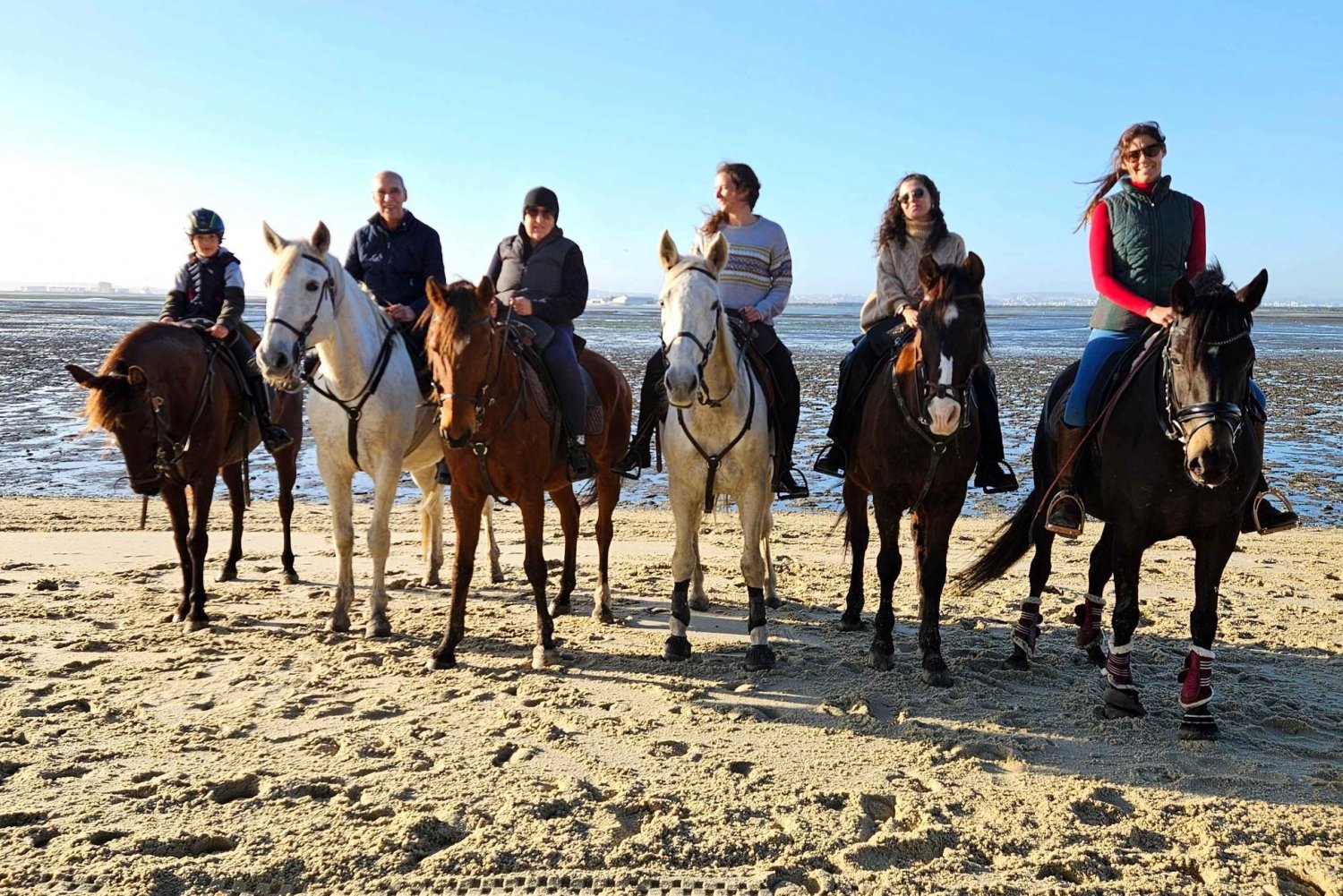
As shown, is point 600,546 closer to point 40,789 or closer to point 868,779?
point 868,779

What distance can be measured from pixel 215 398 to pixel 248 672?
2429 mm

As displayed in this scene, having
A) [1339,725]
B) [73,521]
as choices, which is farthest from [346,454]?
[1339,725]

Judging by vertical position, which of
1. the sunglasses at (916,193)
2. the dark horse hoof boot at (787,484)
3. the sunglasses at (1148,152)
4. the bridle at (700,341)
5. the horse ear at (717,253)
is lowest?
the dark horse hoof boot at (787,484)

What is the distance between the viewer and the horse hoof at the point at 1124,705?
4973 mm

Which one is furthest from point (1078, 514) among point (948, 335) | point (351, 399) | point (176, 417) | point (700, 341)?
point (176, 417)

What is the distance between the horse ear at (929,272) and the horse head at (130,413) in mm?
5178

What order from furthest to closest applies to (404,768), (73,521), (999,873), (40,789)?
(73,521) → (404,768) → (40,789) → (999,873)

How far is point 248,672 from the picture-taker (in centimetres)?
557

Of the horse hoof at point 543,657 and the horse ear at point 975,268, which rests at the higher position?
the horse ear at point 975,268

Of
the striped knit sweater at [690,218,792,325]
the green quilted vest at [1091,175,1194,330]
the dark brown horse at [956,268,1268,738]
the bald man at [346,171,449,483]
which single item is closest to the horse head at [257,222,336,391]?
the bald man at [346,171,449,483]

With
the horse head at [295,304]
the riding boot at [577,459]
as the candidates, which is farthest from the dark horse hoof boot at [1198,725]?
the horse head at [295,304]

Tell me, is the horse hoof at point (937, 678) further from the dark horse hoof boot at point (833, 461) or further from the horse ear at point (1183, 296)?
the horse ear at point (1183, 296)

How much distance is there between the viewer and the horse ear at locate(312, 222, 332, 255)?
6.00 meters

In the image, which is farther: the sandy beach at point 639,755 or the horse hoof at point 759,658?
the horse hoof at point 759,658
